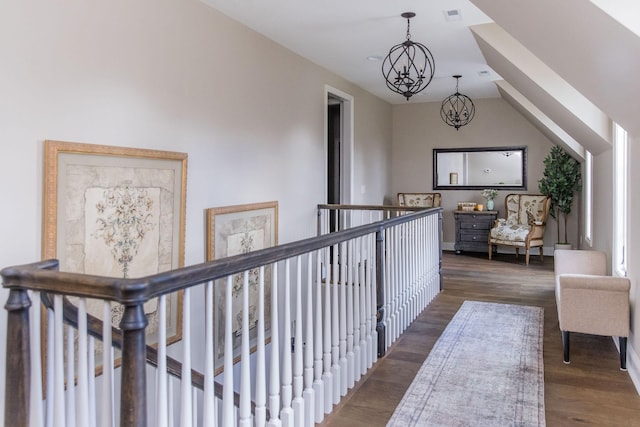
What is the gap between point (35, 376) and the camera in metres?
1.50

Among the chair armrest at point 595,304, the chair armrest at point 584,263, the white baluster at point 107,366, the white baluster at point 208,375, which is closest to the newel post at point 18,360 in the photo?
the white baluster at point 107,366

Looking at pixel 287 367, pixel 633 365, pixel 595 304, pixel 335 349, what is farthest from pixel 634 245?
pixel 287 367

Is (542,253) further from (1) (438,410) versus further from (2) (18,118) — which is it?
(2) (18,118)

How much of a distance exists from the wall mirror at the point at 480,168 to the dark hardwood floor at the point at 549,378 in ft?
11.0

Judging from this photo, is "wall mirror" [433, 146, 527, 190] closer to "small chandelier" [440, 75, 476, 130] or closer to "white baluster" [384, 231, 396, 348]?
"small chandelier" [440, 75, 476, 130]

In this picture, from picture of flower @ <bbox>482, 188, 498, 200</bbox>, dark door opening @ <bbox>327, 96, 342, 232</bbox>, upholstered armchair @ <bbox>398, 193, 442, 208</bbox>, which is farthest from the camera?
upholstered armchair @ <bbox>398, 193, 442, 208</bbox>

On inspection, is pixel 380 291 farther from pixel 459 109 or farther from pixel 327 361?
pixel 459 109

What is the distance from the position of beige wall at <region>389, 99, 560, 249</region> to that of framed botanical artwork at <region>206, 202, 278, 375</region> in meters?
4.70

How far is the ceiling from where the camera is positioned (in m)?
3.86

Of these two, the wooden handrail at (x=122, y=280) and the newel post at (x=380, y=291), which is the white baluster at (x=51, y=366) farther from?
the newel post at (x=380, y=291)

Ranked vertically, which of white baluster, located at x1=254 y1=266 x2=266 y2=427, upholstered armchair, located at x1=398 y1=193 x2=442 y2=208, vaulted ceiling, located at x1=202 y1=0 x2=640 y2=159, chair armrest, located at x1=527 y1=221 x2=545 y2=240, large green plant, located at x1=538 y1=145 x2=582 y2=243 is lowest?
white baluster, located at x1=254 y1=266 x2=266 y2=427

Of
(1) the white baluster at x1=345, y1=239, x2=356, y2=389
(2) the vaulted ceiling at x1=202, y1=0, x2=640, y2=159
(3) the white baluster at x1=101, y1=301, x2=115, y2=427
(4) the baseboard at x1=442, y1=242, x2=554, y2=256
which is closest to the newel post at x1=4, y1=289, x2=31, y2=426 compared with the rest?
(3) the white baluster at x1=101, y1=301, x2=115, y2=427

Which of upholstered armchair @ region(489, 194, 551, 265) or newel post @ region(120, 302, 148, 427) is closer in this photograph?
newel post @ region(120, 302, 148, 427)

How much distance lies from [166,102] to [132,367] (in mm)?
2545
